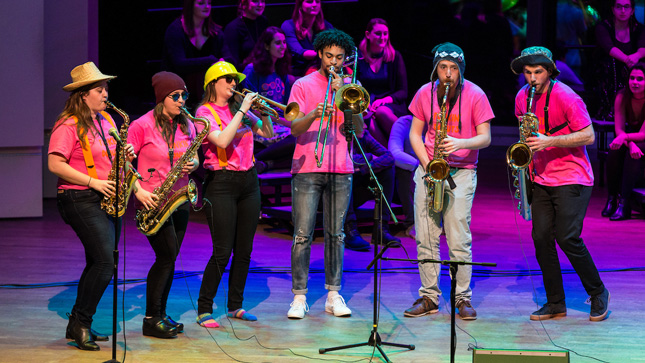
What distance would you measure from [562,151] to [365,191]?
3.42 m

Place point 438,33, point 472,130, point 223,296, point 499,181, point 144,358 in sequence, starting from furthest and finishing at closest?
point 438,33, point 499,181, point 223,296, point 472,130, point 144,358

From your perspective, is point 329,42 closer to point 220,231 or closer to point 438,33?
point 220,231

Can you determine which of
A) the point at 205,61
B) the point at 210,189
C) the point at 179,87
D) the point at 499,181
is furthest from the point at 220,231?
the point at 499,181

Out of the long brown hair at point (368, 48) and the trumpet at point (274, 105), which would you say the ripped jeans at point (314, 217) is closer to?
the trumpet at point (274, 105)

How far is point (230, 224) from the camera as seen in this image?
17.9 feet

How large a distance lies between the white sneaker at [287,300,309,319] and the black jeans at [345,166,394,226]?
227 centimetres

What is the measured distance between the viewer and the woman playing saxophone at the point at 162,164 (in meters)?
5.18

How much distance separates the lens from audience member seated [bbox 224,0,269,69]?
9.41 meters

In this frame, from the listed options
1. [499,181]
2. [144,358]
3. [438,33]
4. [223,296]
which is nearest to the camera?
[144,358]

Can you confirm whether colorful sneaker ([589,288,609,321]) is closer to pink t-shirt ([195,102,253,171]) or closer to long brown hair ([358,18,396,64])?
pink t-shirt ([195,102,253,171])

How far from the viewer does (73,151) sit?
16.1ft

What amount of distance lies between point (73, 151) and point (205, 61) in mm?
4240

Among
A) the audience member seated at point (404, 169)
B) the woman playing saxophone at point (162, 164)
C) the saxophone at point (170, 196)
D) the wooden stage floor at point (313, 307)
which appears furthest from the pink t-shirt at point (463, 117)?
the audience member seated at point (404, 169)

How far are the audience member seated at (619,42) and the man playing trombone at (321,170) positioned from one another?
237 inches
